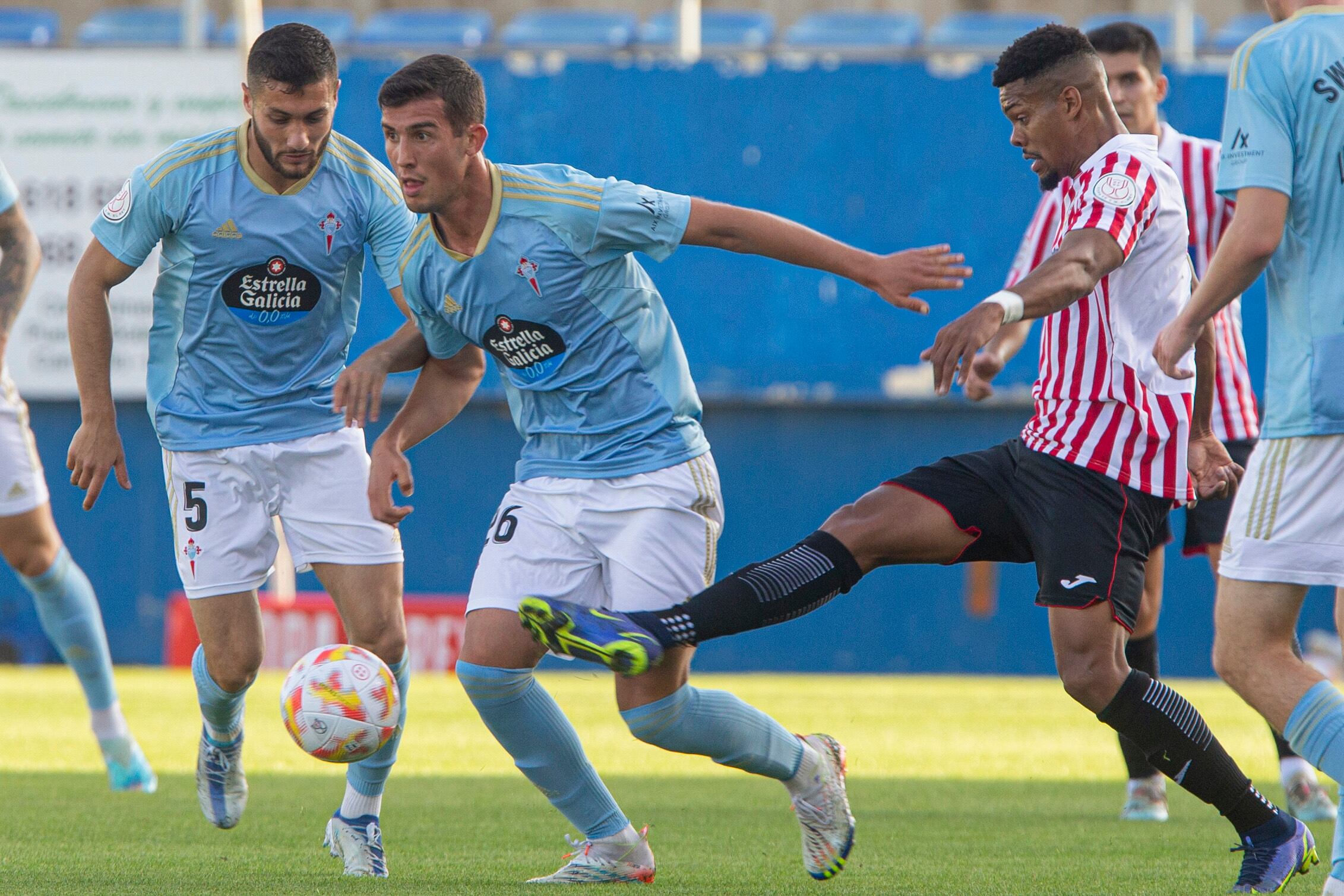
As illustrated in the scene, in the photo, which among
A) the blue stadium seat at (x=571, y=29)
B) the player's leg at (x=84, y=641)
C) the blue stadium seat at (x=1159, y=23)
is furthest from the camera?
the blue stadium seat at (x=571, y=29)

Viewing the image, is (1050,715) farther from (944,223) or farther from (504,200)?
(504,200)

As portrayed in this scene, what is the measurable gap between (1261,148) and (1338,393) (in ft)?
1.87

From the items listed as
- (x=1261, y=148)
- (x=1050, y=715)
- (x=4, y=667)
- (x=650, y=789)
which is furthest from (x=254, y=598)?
(x=4, y=667)

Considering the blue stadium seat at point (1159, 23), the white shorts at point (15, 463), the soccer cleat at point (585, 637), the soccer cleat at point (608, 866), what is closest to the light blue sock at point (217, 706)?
the soccer cleat at point (608, 866)

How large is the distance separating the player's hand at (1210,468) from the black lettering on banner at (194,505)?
295 cm

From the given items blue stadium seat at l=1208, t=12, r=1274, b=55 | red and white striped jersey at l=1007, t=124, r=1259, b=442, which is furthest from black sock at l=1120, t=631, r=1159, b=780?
blue stadium seat at l=1208, t=12, r=1274, b=55

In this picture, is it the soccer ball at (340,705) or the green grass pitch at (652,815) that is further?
the green grass pitch at (652,815)

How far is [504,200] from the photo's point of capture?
4.70 meters

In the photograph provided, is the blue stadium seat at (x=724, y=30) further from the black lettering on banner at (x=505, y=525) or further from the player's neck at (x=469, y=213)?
the black lettering on banner at (x=505, y=525)

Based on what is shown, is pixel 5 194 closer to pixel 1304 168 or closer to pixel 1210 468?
pixel 1210 468

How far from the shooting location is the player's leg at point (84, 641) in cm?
659

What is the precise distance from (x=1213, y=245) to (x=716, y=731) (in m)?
2.92

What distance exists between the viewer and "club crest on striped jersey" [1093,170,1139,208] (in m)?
4.52

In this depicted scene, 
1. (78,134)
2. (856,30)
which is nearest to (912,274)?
(78,134)
